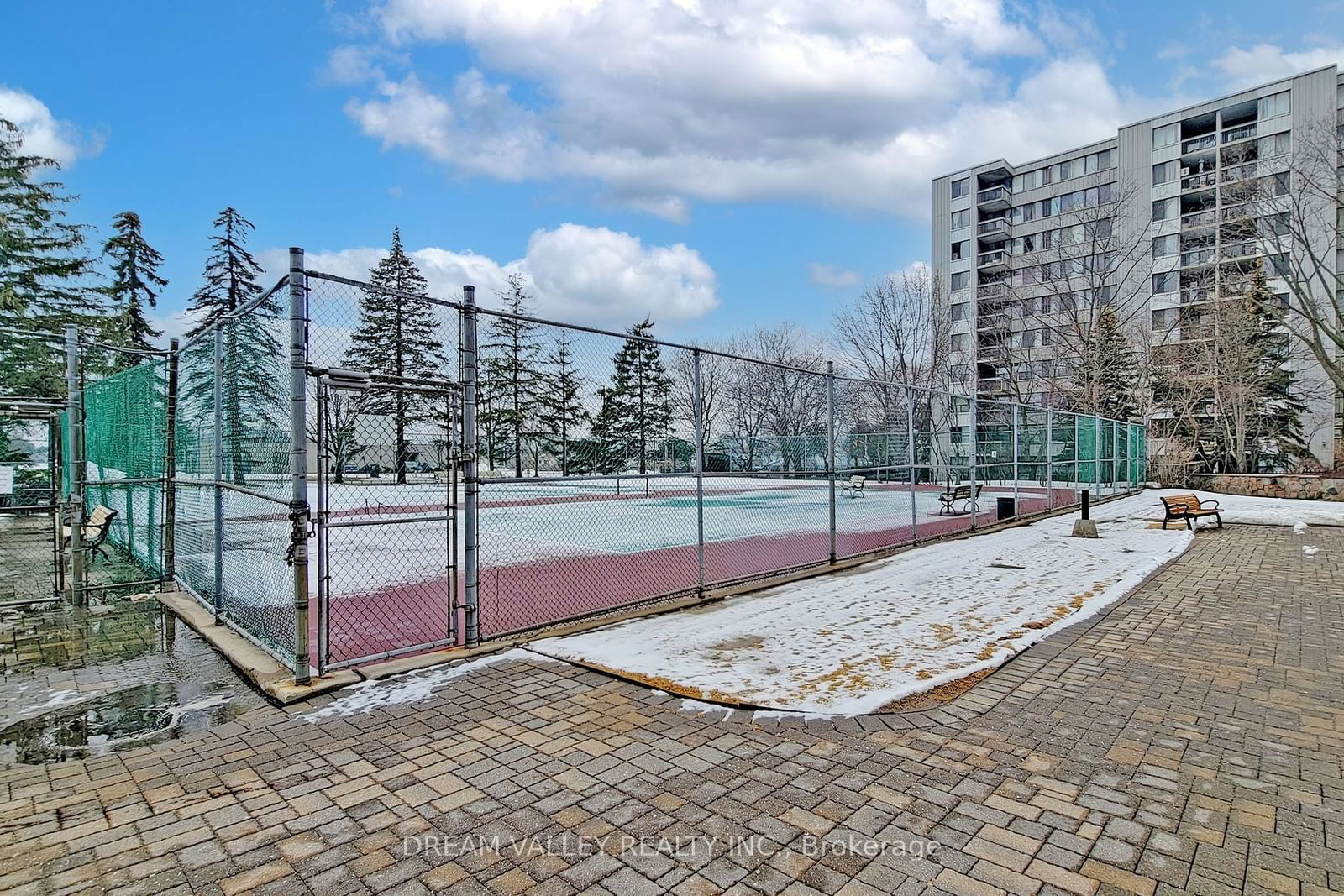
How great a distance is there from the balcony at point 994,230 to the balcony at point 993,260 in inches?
37.5

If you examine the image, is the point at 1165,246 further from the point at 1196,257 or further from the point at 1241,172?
the point at 1241,172

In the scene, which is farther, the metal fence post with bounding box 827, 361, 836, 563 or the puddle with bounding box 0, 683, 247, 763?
the metal fence post with bounding box 827, 361, 836, 563

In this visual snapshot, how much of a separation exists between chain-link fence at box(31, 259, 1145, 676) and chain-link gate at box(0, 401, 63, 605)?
60cm

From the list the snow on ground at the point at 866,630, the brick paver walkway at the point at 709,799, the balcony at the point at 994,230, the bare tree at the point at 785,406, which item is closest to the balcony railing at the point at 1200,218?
the balcony at the point at 994,230

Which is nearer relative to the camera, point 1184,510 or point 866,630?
point 866,630

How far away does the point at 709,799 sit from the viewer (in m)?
2.87

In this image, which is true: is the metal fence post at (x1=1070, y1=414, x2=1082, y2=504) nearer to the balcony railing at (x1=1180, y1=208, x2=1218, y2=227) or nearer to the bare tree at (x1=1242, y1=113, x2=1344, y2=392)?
the bare tree at (x1=1242, y1=113, x2=1344, y2=392)

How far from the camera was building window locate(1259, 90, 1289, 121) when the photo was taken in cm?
4066

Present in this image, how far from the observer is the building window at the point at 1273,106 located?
133 feet

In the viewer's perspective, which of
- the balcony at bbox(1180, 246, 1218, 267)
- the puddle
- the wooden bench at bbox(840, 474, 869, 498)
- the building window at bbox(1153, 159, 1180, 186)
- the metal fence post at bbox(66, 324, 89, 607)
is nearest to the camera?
the puddle

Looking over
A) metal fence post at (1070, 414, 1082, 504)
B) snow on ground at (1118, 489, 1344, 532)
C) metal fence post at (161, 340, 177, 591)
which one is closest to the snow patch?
metal fence post at (161, 340, 177, 591)

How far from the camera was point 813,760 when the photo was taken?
324cm

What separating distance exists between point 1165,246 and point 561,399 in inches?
2063

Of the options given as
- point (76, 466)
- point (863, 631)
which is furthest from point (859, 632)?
point (76, 466)
